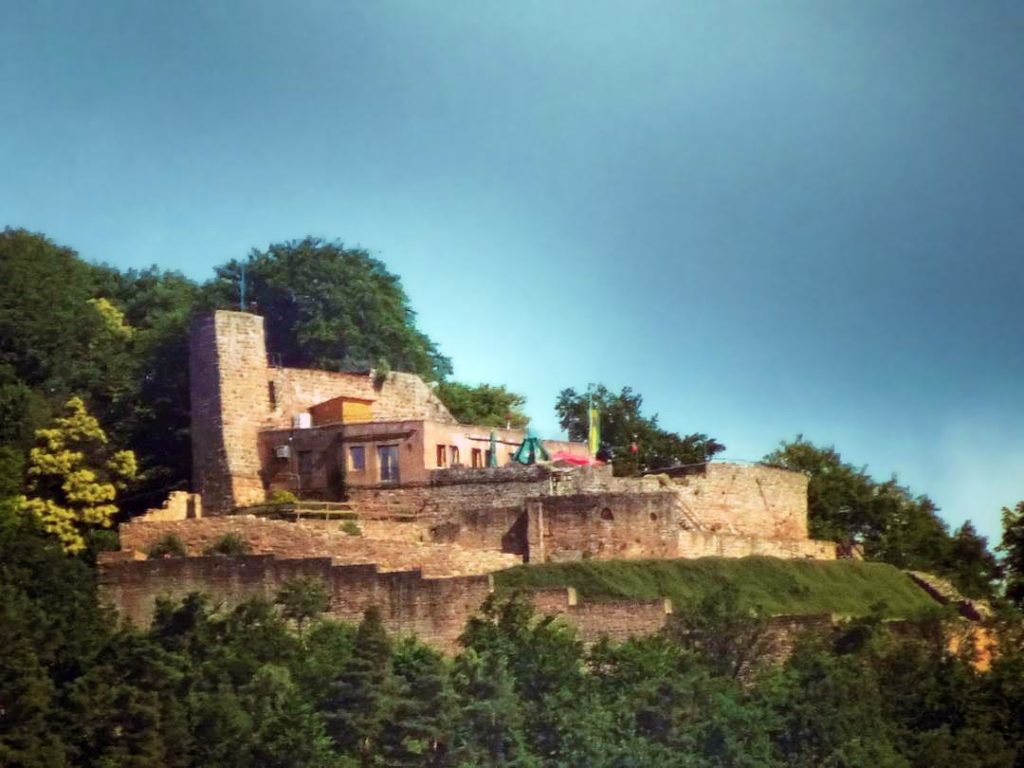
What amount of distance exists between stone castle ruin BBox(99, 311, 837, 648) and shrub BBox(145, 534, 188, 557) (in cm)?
13

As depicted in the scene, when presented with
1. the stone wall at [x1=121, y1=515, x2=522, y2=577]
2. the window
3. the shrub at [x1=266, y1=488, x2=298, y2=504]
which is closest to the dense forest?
the stone wall at [x1=121, y1=515, x2=522, y2=577]

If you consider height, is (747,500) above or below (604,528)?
above

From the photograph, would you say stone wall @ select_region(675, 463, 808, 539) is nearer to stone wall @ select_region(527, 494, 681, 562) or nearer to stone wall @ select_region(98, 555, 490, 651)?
stone wall @ select_region(527, 494, 681, 562)

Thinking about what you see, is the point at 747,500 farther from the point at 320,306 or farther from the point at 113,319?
the point at 113,319

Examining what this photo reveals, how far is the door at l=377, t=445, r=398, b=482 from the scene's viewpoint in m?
53.8

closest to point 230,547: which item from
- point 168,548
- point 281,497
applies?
point 168,548

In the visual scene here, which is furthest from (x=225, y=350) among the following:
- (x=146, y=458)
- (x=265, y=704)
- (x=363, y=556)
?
(x=265, y=704)

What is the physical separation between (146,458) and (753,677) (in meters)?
14.2

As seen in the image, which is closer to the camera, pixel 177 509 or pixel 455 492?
pixel 177 509

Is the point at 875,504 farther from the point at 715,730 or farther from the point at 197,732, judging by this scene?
the point at 197,732

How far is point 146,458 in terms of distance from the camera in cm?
5634

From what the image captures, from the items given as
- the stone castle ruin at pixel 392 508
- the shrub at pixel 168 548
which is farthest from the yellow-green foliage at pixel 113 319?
the shrub at pixel 168 548

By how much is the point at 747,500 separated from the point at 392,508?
649 cm

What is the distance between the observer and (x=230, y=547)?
50.6 metres
